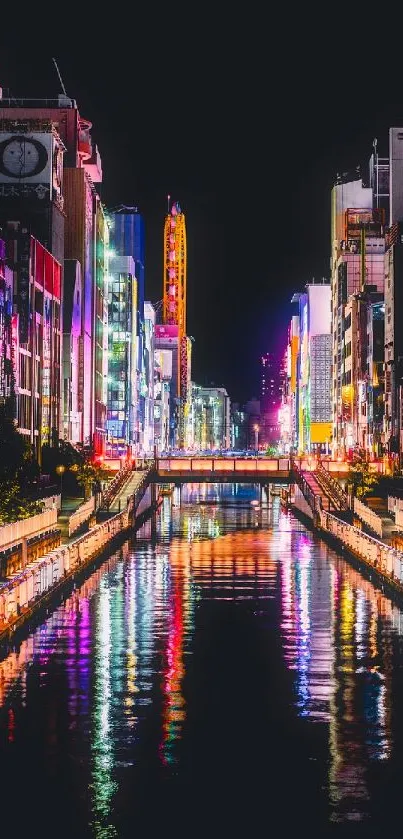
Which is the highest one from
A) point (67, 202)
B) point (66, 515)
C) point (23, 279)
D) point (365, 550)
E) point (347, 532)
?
point (67, 202)

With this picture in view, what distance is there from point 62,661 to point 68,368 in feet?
434

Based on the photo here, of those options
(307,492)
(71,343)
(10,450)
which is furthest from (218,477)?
(71,343)

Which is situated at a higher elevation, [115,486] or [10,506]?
[115,486]

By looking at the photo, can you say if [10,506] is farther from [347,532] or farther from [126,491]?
[126,491]

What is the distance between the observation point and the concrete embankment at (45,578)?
36.6m

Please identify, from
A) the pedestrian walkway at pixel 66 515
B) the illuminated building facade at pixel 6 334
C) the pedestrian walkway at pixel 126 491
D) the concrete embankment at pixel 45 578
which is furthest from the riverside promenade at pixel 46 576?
the illuminated building facade at pixel 6 334

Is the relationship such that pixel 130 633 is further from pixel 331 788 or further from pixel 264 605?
pixel 331 788

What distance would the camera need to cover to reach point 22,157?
155750mm

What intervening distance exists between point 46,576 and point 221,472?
246 feet

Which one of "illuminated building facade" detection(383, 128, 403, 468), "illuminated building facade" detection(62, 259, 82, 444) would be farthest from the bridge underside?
"illuminated building facade" detection(383, 128, 403, 468)

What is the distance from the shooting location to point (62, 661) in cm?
3288

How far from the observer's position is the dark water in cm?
1842

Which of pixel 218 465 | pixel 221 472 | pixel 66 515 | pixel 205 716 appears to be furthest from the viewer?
pixel 218 465

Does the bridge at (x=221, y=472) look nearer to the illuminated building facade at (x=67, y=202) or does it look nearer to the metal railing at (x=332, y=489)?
the metal railing at (x=332, y=489)
